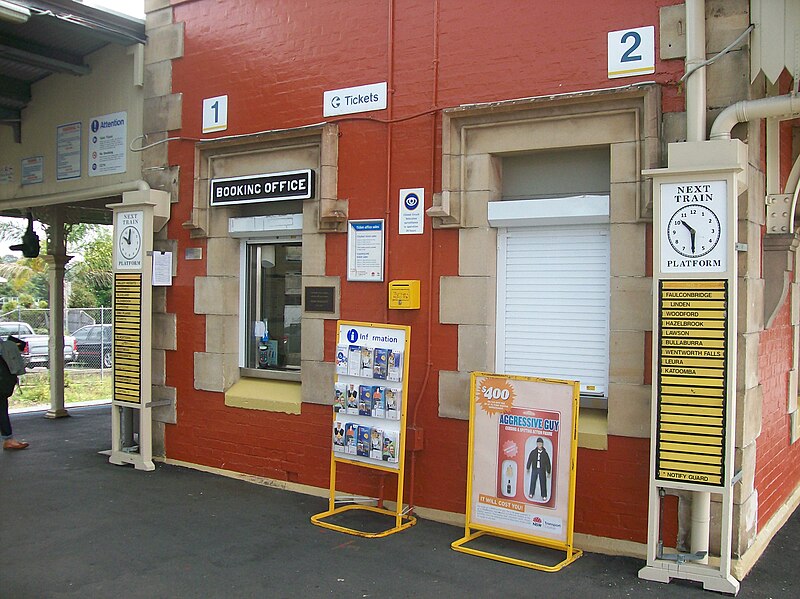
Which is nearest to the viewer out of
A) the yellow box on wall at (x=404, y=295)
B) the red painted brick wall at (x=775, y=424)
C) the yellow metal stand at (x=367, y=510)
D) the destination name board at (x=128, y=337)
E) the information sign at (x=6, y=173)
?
the red painted brick wall at (x=775, y=424)

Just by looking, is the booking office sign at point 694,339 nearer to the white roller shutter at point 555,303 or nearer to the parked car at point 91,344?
the white roller shutter at point 555,303

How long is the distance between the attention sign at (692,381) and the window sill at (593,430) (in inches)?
26.0

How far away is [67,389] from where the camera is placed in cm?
1706

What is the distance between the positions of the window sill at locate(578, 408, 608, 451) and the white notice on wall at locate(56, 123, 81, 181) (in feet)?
23.4

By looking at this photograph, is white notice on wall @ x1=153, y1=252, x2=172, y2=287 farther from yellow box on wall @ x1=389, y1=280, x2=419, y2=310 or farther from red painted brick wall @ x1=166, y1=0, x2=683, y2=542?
yellow box on wall @ x1=389, y1=280, x2=419, y2=310

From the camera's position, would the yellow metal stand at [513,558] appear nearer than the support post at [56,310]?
Yes

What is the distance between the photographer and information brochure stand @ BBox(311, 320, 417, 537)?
6262mm

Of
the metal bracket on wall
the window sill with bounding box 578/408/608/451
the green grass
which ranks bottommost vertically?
the green grass

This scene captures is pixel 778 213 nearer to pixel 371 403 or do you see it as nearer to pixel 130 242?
pixel 371 403

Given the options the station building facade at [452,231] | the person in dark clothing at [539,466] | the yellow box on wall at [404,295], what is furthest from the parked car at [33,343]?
the person in dark clothing at [539,466]

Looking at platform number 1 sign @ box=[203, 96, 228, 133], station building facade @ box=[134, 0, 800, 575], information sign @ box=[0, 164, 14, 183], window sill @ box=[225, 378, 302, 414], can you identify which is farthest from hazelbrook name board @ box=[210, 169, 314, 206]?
information sign @ box=[0, 164, 14, 183]

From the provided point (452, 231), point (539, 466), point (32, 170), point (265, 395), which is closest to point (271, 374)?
point (265, 395)

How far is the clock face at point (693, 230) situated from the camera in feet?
16.5

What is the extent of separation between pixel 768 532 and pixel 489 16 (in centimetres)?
476
